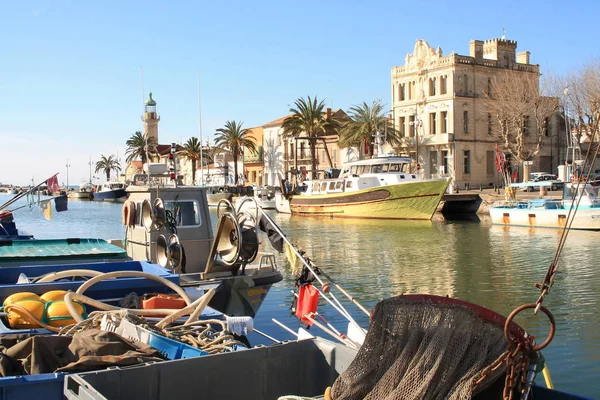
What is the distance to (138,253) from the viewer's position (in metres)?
14.2

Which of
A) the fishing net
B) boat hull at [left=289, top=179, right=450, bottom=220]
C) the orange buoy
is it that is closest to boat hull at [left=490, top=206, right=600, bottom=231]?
boat hull at [left=289, top=179, right=450, bottom=220]

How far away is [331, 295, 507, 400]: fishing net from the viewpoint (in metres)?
4.25

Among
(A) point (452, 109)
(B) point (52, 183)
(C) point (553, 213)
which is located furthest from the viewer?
(A) point (452, 109)

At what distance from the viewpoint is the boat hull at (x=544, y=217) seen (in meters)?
32.2

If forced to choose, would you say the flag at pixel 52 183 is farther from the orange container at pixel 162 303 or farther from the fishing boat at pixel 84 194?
the fishing boat at pixel 84 194

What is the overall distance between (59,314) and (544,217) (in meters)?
30.1

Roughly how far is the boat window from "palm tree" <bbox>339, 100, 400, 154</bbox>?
46.7m

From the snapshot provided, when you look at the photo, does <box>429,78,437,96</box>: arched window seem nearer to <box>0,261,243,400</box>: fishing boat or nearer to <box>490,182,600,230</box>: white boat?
<box>490,182,600,230</box>: white boat

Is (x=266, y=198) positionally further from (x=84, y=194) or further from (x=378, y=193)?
(x=84, y=194)

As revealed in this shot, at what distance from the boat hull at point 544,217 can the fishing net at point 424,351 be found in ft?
94.9

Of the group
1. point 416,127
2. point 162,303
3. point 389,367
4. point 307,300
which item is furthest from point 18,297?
point 416,127

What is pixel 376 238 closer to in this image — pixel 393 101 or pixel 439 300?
pixel 439 300

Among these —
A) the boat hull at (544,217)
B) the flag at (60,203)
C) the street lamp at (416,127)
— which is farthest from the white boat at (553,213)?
the street lamp at (416,127)

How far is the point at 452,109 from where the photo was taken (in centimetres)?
5875
